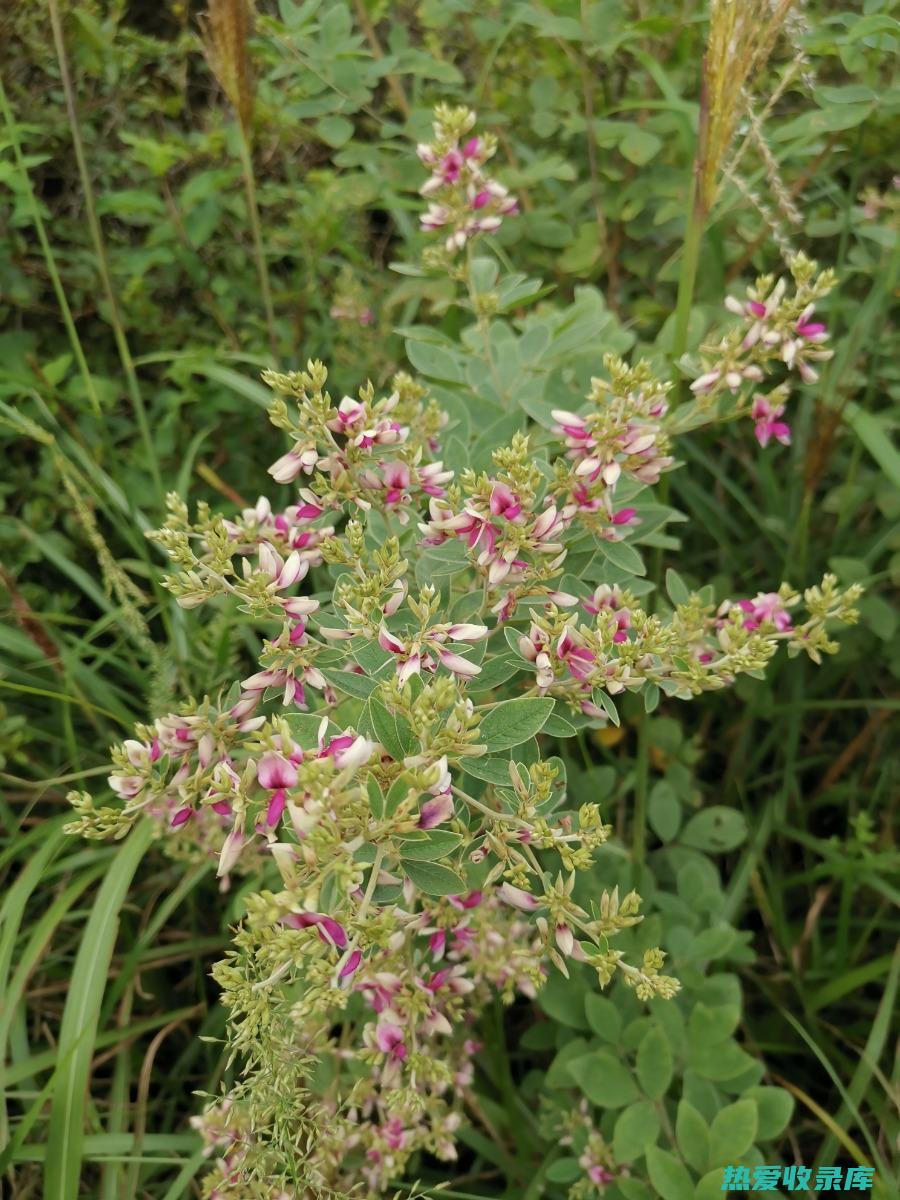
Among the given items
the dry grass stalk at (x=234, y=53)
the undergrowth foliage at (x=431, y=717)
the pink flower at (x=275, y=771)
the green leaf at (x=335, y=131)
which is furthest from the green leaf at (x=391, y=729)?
the green leaf at (x=335, y=131)

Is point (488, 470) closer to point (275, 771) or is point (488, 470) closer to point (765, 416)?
point (765, 416)

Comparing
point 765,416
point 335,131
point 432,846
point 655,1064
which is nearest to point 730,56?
point 765,416

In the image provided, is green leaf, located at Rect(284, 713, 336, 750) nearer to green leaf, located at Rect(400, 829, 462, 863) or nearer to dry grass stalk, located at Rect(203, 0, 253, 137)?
green leaf, located at Rect(400, 829, 462, 863)

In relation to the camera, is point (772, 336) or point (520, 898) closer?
point (520, 898)

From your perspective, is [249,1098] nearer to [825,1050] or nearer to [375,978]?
[375,978]

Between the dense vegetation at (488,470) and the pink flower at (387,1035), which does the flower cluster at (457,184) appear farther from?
the pink flower at (387,1035)

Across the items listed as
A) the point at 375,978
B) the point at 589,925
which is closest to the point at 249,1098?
the point at 375,978
